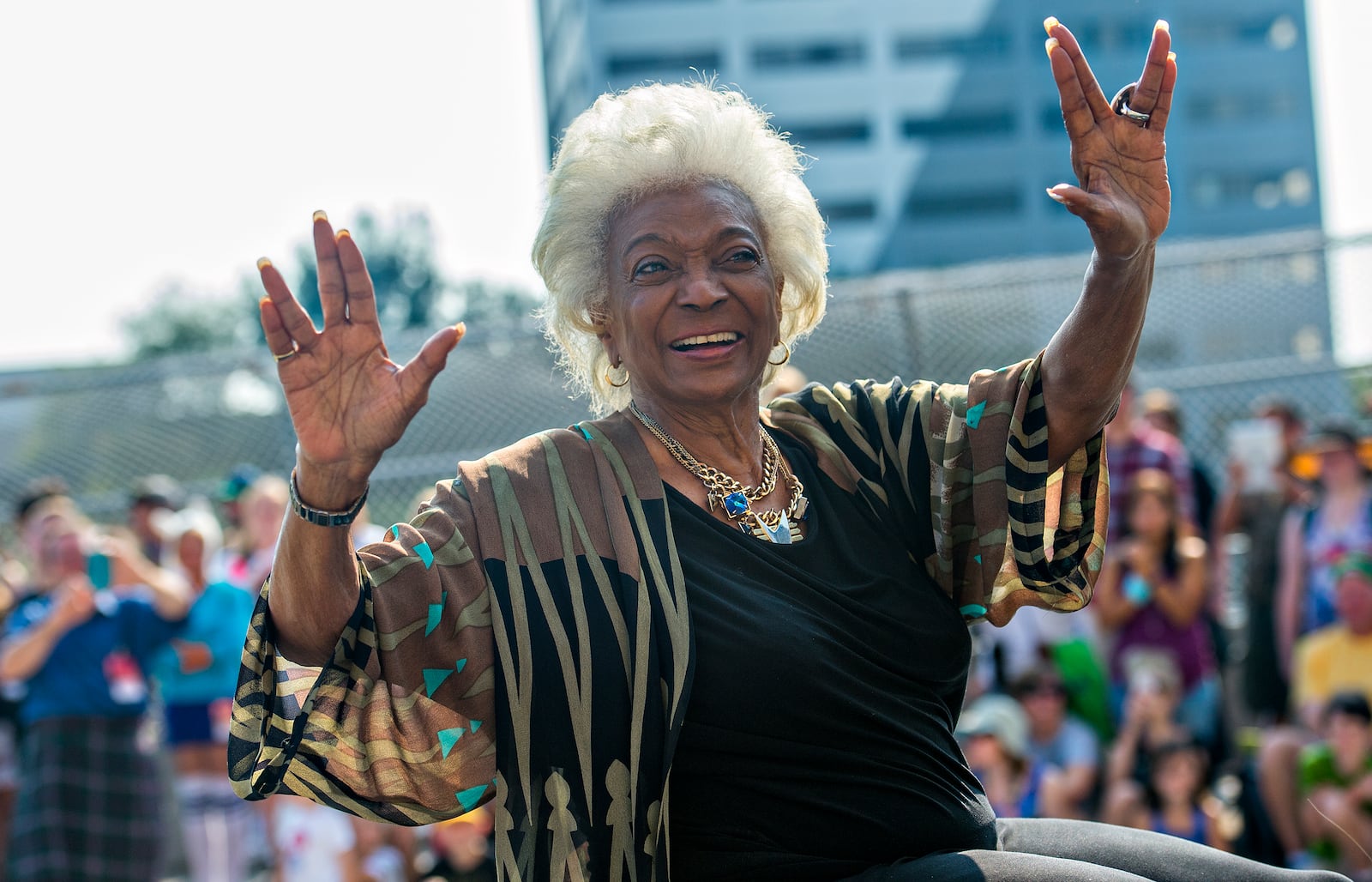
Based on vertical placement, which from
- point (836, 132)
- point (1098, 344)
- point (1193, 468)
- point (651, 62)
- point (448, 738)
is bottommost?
point (448, 738)

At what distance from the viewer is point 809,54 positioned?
215 feet

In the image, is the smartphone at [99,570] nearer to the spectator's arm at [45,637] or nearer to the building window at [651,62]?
the spectator's arm at [45,637]

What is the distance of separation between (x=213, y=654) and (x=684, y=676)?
4.81m

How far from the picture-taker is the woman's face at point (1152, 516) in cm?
618

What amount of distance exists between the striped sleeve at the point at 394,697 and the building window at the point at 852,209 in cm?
6463

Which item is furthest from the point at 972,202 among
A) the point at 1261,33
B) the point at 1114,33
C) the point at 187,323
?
the point at 187,323

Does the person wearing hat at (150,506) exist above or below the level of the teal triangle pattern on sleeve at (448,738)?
above

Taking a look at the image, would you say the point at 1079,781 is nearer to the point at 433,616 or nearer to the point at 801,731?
the point at 801,731

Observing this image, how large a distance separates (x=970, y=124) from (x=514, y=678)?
62595 mm

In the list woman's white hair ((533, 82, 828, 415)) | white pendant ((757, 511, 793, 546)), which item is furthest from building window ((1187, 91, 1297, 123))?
white pendant ((757, 511, 793, 546))

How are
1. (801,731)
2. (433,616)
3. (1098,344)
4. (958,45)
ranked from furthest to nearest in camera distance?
1. (958,45)
2. (1098,344)
3. (801,731)
4. (433,616)

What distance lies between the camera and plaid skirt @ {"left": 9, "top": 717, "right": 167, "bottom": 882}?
639cm

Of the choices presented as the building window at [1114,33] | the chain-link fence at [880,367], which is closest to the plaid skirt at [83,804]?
the chain-link fence at [880,367]

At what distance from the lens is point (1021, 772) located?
6.07 m
